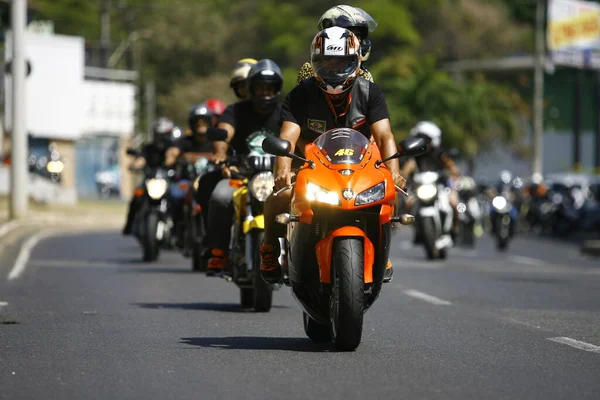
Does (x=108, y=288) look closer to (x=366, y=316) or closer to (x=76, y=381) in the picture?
(x=366, y=316)

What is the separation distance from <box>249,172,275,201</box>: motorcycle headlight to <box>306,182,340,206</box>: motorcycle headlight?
11.2 feet

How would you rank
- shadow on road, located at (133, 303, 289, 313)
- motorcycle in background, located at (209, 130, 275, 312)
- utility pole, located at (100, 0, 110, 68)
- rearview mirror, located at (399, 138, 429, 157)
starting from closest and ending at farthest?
rearview mirror, located at (399, 138, 429, 157), motorcycle in background, located at (209, 130, 275, 312), shadow on road, located at (133, 303, 289, 313), utility pole, located at (100, 0, 110, 68)

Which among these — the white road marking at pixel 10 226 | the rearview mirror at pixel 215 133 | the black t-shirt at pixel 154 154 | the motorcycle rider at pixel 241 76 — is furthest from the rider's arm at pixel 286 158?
the white road marking at pixel 10 226

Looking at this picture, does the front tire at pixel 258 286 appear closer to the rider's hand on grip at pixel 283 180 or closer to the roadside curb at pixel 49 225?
the rider's hand on grip at pixel 283 180

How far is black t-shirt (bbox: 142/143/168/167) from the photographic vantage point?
2134 cm

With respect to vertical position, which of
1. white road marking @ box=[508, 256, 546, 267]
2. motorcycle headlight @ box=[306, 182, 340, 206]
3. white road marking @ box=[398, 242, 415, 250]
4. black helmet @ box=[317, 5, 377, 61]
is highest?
black helmet @ box=[317, 5, 377, 61]

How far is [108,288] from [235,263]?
3.00 meters

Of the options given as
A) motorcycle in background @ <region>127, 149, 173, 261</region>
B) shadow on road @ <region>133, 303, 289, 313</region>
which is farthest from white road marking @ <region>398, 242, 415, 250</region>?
shadow on road @ <region>133, 303, 289, 313</region>

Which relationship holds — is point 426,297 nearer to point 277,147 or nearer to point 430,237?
point 277,147

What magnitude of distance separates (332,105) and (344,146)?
2.66 ft

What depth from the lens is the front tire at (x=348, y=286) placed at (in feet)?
29.7

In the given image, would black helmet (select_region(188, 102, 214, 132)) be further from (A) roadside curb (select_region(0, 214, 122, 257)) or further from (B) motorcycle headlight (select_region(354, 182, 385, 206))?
(B) motorcycle headlight (select_region(354, 182, 385, 206))

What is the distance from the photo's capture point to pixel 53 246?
2505 centimetres

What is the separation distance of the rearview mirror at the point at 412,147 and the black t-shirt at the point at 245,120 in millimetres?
4043
